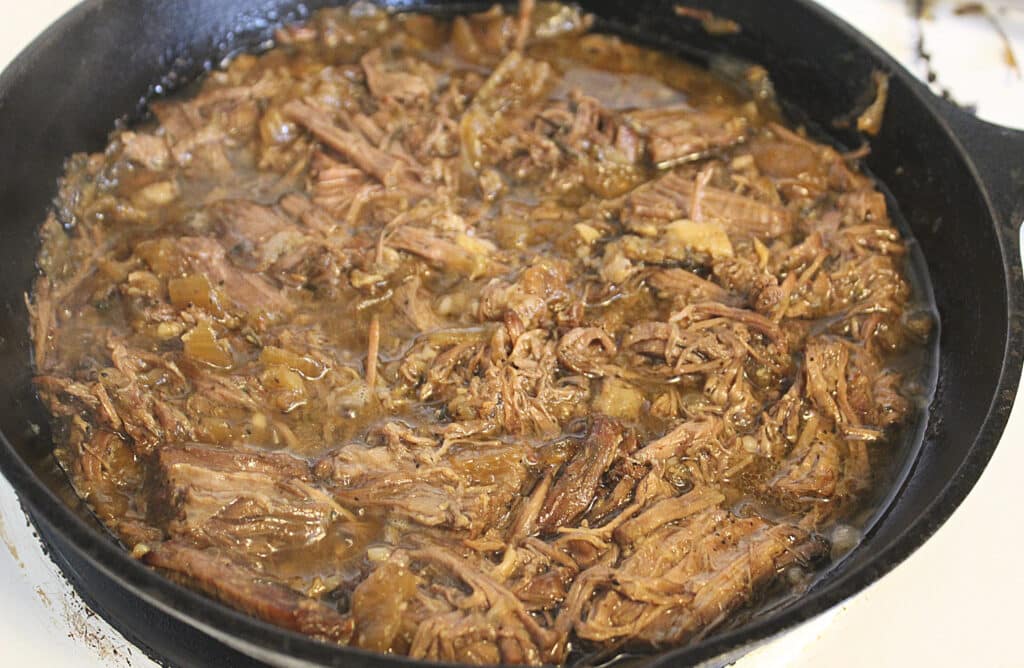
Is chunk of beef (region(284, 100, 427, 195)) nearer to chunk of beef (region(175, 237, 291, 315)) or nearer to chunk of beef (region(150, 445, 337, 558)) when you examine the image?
chunk of beef (region(175, 237, 291, 315))

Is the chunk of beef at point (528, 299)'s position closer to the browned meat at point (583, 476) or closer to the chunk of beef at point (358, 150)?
the browned meat at point (583, 476)

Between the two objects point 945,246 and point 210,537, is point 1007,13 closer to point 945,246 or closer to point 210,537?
point 945,246

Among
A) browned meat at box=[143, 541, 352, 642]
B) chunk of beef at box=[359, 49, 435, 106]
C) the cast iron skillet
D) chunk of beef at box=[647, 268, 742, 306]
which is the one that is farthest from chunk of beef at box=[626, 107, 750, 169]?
browned meat at box=[143, 541, 352, 642]

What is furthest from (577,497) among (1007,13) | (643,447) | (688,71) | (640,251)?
(1007,13)

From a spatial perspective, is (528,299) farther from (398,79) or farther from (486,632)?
(398,79)

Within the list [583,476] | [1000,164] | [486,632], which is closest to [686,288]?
[583,476]

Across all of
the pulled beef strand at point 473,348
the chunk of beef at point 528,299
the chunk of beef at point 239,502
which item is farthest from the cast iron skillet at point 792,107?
the chunk of beef at point 528,299
